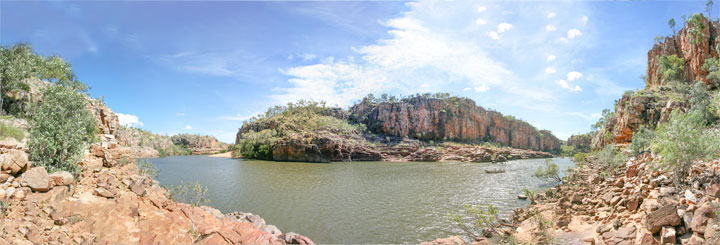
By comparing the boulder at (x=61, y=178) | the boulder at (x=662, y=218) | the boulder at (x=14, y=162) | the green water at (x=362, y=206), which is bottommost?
the green water at (x=362, y=206)

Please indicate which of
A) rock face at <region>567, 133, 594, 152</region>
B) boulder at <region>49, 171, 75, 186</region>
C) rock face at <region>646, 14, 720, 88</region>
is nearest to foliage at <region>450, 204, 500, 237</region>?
boulder at <region>49, 171, 75, 186</region>

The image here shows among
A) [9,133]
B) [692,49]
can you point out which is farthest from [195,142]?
[692,49]

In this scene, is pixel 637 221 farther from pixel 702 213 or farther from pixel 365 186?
pixel 365 186

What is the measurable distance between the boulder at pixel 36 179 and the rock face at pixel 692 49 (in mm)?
A: 53965

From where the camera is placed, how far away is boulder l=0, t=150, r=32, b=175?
7117 millimetres

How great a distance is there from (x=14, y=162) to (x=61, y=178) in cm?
99

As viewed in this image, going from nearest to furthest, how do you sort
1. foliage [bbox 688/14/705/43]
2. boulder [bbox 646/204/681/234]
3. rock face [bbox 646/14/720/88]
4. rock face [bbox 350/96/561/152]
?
boulder [bbox 646/204/681/234] < rock face [bbox 646/14/720/88] < foliage [bbox 688/14/705/43] < rock face [bbox 350/96/561/152]

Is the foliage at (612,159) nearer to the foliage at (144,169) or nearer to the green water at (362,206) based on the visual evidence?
the green water at (362,206)

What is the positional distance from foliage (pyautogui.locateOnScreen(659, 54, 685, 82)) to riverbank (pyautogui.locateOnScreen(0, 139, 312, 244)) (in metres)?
62.0

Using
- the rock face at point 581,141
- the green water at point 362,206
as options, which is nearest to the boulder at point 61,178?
the green water at point 362,206

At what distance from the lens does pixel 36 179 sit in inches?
286

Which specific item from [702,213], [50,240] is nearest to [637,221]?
[702,213]

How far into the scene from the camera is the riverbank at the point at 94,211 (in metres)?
6.50

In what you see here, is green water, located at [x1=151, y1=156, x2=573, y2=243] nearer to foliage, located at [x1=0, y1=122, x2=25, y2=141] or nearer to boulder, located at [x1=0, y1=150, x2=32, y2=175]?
boulder, located at [x1=0, y1=150, x2=32, y2=175]
